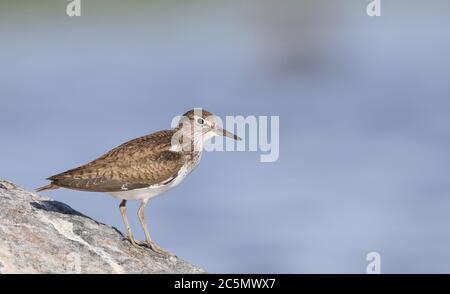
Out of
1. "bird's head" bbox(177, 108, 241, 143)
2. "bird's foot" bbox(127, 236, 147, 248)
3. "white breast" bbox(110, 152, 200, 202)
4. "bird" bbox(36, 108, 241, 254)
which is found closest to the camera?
"bird's foot" bbox(127, 236, 147, 248)

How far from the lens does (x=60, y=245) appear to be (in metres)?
13.9

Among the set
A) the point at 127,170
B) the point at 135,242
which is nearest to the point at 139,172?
the point at 127,170

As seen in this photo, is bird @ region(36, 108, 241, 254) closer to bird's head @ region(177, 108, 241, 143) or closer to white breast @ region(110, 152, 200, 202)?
white breast @ region(110, 152, 200, 202)

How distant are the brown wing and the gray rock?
1.56ft

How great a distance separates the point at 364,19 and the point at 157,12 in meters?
10.6

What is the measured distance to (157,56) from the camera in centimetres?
4900

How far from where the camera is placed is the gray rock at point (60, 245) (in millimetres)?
13359

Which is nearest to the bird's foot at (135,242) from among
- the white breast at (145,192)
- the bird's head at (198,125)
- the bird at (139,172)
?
the bird at (139,172)

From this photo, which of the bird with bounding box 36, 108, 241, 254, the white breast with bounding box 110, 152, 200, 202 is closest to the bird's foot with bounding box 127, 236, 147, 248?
the bird with bounding box 36, 108, 241, 254

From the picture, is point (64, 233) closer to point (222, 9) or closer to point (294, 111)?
point (294, 111)

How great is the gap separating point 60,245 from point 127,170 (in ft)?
6.66

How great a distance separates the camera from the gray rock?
13.4 meters

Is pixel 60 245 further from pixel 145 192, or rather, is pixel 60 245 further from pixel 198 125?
pixel 198 125
